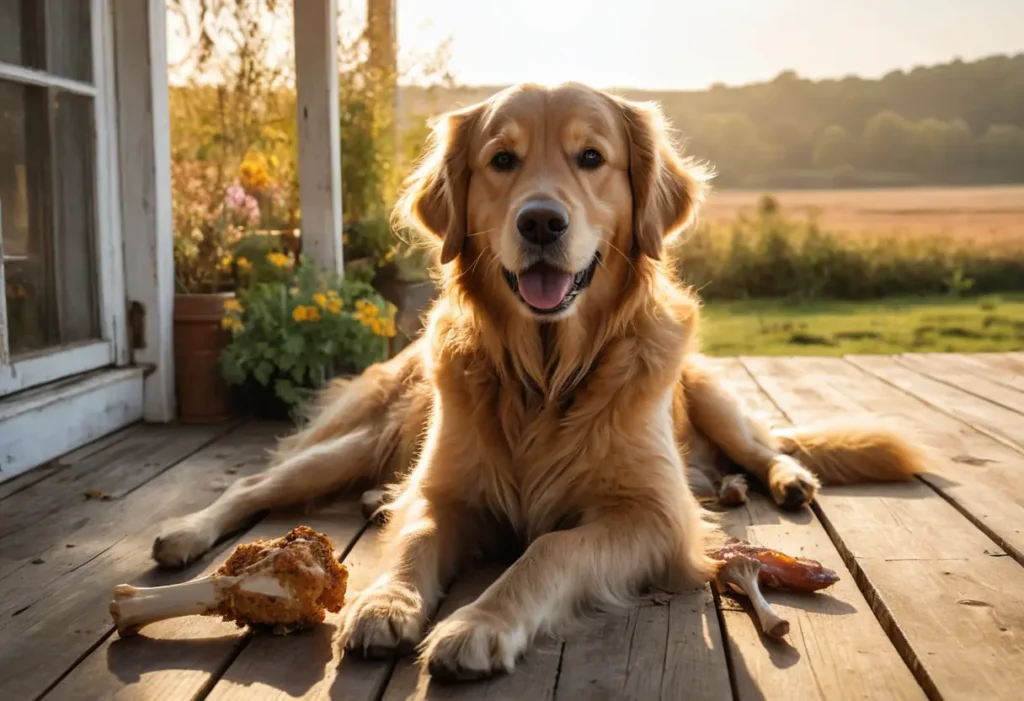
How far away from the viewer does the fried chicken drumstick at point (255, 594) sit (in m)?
2.12

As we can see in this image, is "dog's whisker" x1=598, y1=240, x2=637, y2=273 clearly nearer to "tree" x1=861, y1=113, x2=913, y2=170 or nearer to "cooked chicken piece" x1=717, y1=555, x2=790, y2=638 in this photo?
"cooked chicken piece" x1=717, y1=555, x2=790, y2=638

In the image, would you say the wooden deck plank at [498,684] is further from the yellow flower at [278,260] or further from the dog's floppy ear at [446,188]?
the yellow flower at [278,260]

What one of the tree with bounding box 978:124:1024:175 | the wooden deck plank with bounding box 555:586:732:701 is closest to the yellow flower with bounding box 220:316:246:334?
the wooden deck plank with bounding box 555:586:732:701

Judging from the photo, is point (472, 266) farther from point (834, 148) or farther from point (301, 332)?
point (834, 148)

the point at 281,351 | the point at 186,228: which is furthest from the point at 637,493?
the point at 186,228

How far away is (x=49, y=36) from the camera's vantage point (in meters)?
3.96

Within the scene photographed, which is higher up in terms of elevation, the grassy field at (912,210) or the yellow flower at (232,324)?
the grassy field at (912,210)

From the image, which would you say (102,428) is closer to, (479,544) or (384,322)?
(384,322)

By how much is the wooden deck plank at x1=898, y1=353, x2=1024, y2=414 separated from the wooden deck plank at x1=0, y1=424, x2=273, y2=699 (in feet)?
12.2

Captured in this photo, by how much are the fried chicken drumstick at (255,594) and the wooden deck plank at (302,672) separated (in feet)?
0.18

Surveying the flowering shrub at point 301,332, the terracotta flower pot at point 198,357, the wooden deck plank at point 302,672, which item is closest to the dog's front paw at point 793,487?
the wooden deck plank at point 302,672

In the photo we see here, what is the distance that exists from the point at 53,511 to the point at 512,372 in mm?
1513

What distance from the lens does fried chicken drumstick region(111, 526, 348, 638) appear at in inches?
83.4

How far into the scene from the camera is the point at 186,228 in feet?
17.1
